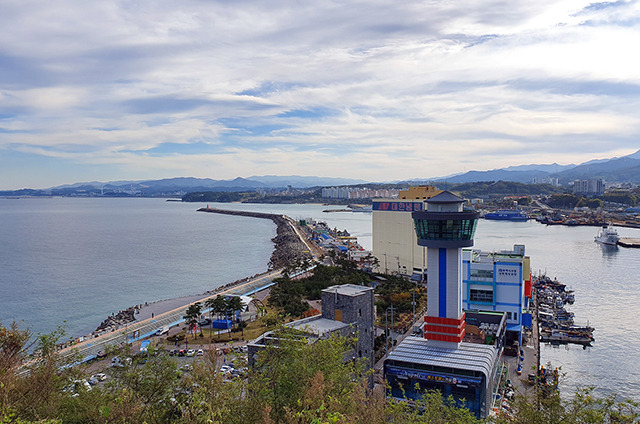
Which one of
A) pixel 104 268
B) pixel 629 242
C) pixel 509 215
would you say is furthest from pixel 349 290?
pixel 509 215

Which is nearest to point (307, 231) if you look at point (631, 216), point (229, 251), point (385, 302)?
point (229, 251)

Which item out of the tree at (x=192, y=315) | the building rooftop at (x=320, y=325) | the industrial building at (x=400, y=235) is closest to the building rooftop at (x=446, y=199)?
the building rooftop at (x=320, y=325)

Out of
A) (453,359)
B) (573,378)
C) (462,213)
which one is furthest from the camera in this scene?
(573,378)

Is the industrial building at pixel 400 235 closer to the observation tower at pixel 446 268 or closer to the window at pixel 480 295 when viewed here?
the window at pixel 480 295

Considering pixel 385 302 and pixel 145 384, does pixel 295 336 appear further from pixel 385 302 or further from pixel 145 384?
pixel 385 302

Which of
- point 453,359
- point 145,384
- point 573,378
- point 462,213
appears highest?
point 462,213
